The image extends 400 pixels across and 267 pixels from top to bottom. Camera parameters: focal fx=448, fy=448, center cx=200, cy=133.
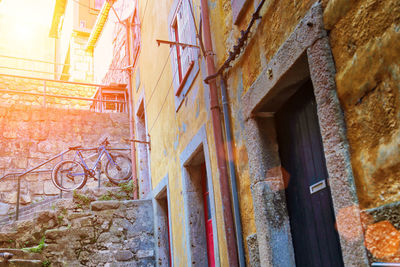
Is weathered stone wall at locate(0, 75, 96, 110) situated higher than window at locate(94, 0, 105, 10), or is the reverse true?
window at locate(94, 0, 105, 10)

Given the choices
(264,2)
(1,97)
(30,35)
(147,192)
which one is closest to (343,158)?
(264,2)

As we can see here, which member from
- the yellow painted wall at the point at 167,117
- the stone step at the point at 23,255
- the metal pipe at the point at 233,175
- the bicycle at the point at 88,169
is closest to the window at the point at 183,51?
the yellow painted wall at the point at 167,117

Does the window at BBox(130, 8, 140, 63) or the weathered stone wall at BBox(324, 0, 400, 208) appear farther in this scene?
the window at BBox(130, 8, 140, 63)

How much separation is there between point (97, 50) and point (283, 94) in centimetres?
1337

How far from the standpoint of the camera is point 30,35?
2184 centimetres

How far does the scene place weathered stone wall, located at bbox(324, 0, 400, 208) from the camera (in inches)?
80.7

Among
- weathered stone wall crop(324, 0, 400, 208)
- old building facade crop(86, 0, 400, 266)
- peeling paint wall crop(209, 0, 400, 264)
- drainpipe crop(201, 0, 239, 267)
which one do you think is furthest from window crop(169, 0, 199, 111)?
weathered stone wall crop(324, 0, 400, 208)

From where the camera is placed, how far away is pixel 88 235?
7.13m

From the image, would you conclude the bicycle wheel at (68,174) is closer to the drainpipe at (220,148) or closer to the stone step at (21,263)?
the stone step at (21,263)

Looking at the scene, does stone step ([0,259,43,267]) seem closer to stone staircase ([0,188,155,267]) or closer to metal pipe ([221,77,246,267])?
stone staircase ([0,188,155,267])

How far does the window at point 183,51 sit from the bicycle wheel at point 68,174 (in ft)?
13.1

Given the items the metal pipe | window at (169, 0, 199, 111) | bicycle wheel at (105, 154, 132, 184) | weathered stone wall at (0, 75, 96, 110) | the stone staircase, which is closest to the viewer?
the metal pipe

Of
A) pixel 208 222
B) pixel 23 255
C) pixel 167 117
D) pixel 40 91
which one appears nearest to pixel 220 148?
pixel 208 222

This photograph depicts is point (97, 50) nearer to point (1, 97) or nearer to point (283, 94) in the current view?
point (1, 97)
